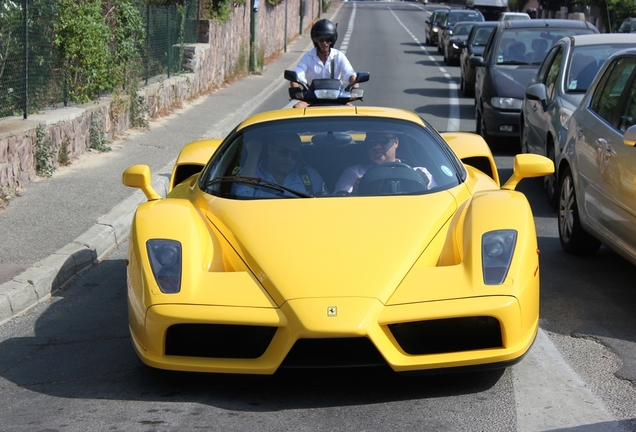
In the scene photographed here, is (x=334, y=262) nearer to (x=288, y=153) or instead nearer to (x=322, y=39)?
(x=288, y=153)

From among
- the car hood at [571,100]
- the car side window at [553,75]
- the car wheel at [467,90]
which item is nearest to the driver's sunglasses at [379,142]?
the car hood at [571,100]

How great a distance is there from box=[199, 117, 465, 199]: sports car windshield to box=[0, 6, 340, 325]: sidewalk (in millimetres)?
1609

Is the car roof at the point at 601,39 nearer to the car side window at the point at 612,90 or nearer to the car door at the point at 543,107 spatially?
the car door at the point at 543,107

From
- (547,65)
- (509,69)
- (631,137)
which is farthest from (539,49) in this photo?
(631,137)

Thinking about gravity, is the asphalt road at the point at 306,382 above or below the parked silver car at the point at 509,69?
below

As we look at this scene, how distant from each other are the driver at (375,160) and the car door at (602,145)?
159 centimetres

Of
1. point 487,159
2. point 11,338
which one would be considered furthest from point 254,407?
point 487,159

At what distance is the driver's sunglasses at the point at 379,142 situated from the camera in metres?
6.11

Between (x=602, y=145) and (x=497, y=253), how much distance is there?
8.55ft

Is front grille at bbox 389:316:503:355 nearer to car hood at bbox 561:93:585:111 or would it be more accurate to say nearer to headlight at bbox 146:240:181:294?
headlight at bbox 146:240:181:294

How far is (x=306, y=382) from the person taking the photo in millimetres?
4914

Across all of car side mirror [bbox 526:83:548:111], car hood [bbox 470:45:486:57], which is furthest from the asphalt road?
car hood [bbox 470:45:486:57]

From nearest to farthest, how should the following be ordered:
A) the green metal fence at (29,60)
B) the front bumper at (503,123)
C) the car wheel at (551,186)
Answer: the car wheel at (551,186) < the green metal fence at (29,60) < the front bumper at (503,123)

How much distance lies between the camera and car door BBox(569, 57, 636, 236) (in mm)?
6945
